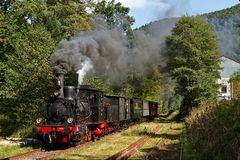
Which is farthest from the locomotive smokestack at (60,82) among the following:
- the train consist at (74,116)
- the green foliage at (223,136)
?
the green foliage at (223,136)

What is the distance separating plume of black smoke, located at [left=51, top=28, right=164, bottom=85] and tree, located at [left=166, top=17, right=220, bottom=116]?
12.7 meters

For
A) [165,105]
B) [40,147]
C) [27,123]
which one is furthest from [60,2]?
[165,105]

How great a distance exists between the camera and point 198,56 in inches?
1818

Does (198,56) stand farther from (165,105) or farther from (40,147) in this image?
(165,105)

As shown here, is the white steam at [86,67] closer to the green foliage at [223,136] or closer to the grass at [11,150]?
the grass at [11,150]

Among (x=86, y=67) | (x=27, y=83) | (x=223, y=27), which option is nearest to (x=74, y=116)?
(x=86, y=67)

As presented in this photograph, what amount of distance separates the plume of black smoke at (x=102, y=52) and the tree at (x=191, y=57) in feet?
41.7

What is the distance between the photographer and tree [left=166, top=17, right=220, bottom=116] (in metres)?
45.2

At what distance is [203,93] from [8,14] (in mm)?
21577

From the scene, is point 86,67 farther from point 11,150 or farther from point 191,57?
point 191,57

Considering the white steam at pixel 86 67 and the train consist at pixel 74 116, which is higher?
the white steam at pixel 86 67

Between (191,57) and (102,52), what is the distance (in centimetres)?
2331

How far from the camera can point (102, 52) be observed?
987 inches

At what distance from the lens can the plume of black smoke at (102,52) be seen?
2303cm
